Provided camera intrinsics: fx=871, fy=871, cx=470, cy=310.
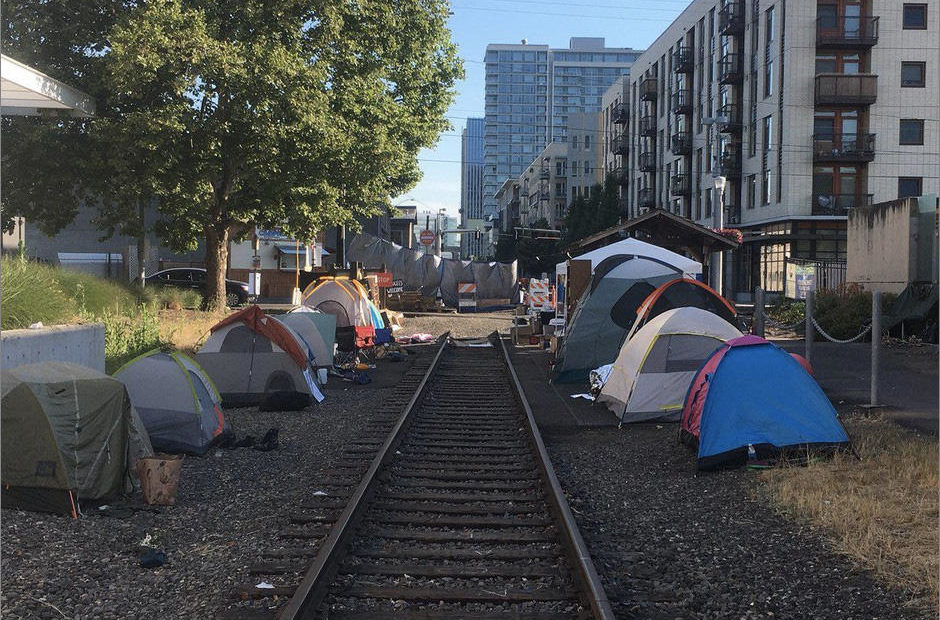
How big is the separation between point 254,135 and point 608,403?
13.6 meters

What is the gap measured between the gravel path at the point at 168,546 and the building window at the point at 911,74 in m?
42.0

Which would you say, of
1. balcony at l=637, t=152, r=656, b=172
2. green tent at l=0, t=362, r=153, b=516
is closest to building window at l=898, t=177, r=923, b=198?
balcony at l=637, t=152, r=656, b=172

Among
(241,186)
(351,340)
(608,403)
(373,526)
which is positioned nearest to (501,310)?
(241,186)

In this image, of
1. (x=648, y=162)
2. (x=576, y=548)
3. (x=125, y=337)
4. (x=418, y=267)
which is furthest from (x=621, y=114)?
(x=576, y=548)

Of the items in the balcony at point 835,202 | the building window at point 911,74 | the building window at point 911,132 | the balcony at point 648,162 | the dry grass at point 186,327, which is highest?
the building window at point 911,74

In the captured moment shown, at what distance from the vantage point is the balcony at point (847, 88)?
41531mm

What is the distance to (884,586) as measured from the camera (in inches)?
214

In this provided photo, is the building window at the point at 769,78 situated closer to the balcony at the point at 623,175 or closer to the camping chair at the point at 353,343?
the balcony at the point at 623,175

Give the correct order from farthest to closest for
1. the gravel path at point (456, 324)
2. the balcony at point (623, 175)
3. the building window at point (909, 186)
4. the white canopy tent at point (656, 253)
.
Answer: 1. the balcony at point (623, 175)
2. the building window at point (909, 186)
3. the gravel path at point (456, 324)
4. the white canopy tent at point (656, 253)

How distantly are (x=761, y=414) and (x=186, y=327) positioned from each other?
1491cm

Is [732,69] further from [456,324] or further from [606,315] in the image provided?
[606,315]

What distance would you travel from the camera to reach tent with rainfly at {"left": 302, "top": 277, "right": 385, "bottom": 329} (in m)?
20.1

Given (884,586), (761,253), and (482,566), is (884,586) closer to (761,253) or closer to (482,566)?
(482,566)

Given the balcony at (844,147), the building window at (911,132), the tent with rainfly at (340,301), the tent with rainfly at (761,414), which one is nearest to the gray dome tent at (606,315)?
the tent with rainfly at (340,301)
